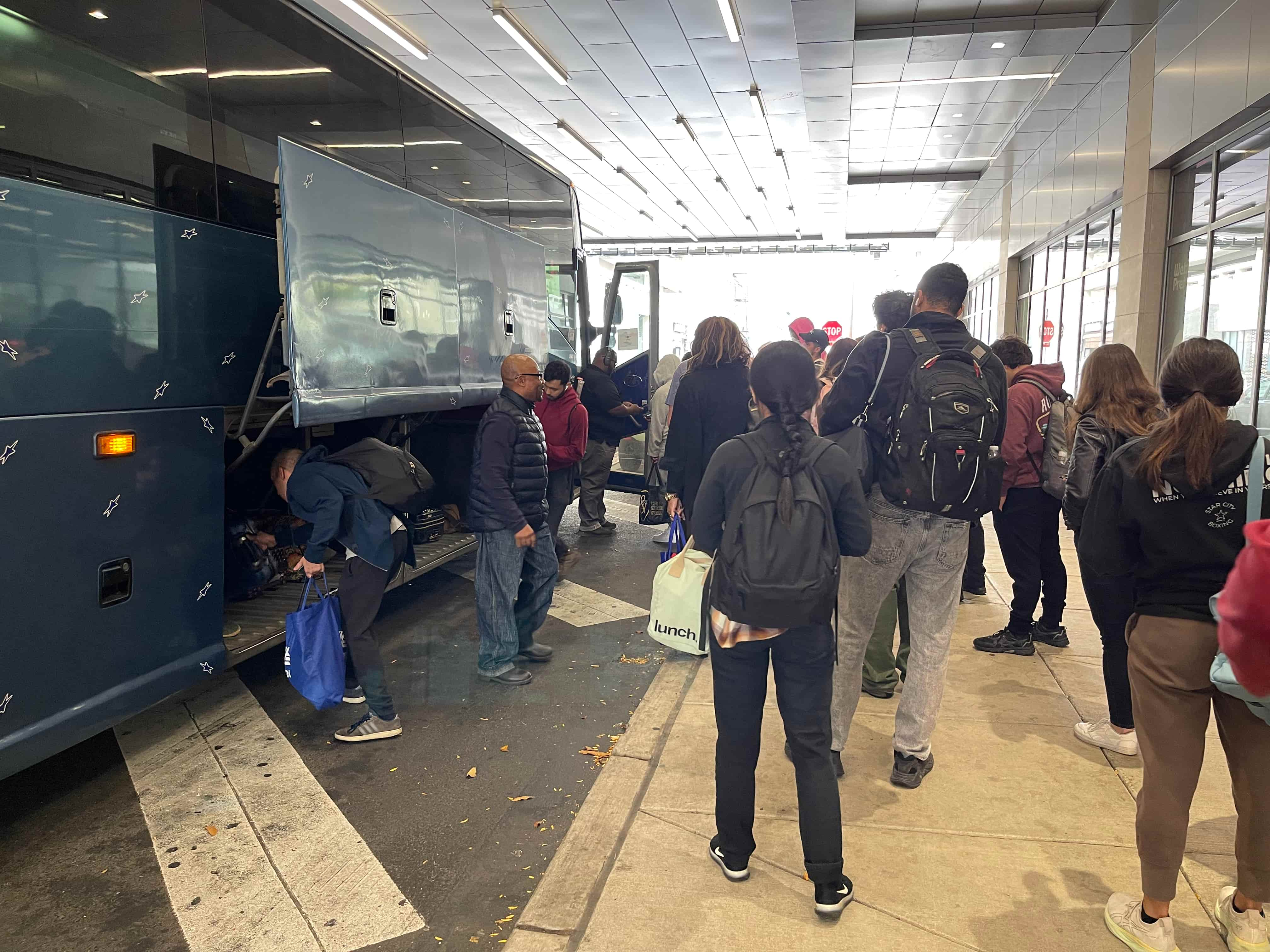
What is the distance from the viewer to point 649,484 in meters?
8.03

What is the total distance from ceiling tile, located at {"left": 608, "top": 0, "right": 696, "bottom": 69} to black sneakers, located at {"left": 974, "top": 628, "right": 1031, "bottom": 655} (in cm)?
852

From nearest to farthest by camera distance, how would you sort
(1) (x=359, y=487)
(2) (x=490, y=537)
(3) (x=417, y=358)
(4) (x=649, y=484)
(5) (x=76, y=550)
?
(5) (x=76, y=550) → (1) (x=359, y=487) → (2) (x=490, y=537) → (3) (x=417, y=358) → (4) (x=649, y=484)

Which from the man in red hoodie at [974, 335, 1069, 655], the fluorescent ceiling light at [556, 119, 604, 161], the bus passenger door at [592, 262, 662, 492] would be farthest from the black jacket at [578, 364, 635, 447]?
the fluorescent ceiling light at [556, 119, 604, 161]

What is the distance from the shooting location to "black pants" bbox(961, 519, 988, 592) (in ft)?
21.2

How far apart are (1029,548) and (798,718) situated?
3.28 m

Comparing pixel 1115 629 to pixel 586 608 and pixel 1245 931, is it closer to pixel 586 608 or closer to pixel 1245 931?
pixel 1245 931

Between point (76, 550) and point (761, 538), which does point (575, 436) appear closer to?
point (76, 550)

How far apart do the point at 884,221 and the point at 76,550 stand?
2585 centimetres

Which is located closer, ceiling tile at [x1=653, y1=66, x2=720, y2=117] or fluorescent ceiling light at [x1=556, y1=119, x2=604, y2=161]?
ceiling tile at [x1=653, y1=66, x2=720, y2=117]

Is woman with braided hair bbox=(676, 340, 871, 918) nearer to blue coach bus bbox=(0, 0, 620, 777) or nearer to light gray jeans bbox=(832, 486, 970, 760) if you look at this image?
light gray jeans bbox=(832, 486, 970, 760)

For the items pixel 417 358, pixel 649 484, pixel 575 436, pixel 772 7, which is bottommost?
pixel 649 484

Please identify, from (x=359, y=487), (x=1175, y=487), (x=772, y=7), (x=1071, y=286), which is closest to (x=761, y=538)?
(x=1175, y=487)

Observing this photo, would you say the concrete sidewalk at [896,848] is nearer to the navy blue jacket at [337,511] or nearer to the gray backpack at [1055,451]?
the gray backpack at [1055,451]

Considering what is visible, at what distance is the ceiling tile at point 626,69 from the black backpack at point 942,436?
10.1 meters
